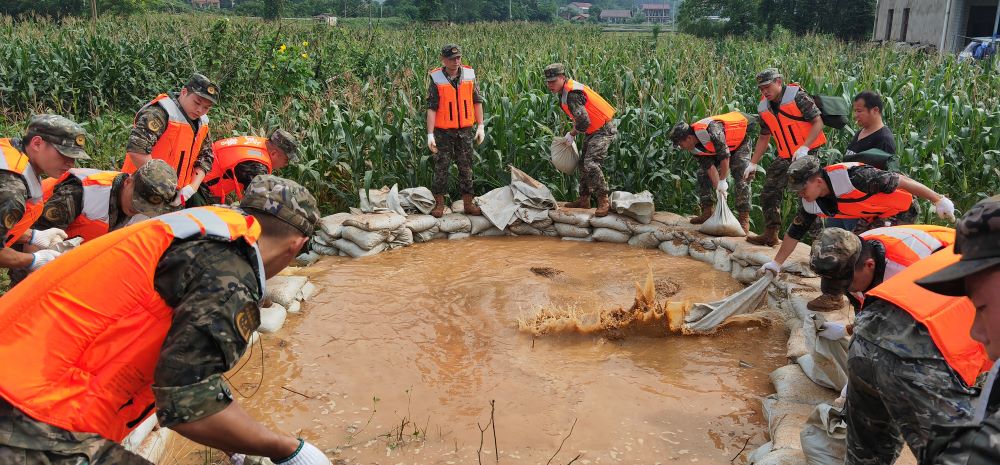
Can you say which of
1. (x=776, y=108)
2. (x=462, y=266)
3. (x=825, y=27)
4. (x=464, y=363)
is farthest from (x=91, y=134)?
(x=825, y=27)

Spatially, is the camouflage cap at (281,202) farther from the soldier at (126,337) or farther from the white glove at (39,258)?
the white glove at (39,258)

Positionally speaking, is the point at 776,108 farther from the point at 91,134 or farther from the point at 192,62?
the point at 192,62

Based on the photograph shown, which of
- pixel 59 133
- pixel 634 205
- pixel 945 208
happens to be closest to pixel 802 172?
pixel 945 208

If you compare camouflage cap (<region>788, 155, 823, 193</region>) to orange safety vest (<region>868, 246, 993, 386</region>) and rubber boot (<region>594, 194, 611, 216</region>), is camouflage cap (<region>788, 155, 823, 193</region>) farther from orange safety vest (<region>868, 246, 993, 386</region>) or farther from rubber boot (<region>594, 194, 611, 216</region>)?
rubber boot (<region>594, 194, 611, 216</region>)

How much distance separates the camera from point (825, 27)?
89.0ft

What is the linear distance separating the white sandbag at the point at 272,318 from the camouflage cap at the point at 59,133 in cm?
160

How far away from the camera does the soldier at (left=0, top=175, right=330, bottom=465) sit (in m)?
1.67

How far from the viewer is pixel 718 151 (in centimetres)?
615

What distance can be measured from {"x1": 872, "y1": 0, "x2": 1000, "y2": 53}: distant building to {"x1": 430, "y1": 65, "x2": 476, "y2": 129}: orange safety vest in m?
16.6

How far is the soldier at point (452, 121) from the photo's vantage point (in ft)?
21.9

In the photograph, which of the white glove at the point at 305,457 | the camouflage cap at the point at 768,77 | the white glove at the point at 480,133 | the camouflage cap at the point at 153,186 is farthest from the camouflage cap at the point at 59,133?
the camouflage cap at the point at 768,77

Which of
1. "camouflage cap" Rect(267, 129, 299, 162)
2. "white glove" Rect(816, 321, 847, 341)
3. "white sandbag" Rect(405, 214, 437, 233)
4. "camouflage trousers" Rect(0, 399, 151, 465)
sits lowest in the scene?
"white sandbag" Rect(405, 214, 437, 233)

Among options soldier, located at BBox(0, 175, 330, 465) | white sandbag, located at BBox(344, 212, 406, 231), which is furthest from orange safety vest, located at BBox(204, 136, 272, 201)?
soldier, located at BBox(0, 175, 330, 465)

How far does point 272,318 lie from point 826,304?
3593 millimetres
